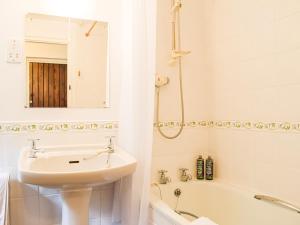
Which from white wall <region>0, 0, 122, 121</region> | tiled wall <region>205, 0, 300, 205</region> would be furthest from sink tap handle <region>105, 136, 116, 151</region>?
tiled wall <region>205, 0, 300, 205</region>

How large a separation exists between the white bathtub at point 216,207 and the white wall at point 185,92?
16 cm

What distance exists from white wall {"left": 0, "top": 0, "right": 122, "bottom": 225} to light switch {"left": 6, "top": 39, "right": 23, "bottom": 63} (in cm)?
3

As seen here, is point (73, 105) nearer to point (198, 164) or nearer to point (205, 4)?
point (198, 164)

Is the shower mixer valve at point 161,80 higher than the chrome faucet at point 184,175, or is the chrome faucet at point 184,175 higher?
the shower mixer valve at point 161,80

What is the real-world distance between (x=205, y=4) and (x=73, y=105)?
135cm

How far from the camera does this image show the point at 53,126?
1.63 m

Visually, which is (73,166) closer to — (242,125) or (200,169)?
(200,169)

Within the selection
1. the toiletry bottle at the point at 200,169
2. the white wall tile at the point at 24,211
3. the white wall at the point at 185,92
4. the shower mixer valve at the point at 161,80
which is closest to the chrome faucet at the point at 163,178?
the white wall at the point at 185,92

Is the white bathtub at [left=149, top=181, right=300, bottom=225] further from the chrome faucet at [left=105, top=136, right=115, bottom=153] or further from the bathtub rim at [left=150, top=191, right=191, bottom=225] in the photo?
the chrome faucet at [left=105, top=136, right=115, bottom=153]

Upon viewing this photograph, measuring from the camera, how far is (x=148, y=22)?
154 centimetres

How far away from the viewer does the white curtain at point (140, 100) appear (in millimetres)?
1545

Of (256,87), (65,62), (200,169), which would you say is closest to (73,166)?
(65,62)

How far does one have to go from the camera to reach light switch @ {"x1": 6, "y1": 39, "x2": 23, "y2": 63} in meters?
1.53

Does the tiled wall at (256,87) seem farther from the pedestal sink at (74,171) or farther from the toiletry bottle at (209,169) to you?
the pedestal sink at (74,171)
